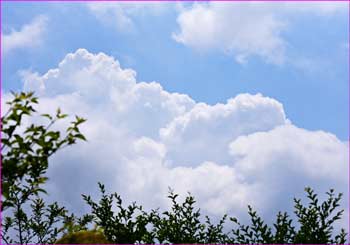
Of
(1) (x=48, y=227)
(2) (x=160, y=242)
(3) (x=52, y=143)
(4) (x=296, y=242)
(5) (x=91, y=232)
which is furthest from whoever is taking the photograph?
(1) (x=48, y=227)

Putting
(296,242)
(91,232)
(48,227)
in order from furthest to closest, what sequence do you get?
(48,227) < (296,242) < (91,232)

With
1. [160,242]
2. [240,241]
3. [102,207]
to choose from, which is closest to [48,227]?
[102,207]

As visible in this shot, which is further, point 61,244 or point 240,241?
point 240,241

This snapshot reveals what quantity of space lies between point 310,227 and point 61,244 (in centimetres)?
647

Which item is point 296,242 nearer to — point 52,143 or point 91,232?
point 91,232

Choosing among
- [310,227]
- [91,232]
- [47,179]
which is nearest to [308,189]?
[310,227]

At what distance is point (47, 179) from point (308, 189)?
7571 millimetres

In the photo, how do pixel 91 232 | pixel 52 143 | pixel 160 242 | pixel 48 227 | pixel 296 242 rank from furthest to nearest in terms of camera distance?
pixel 48 227
pixel 160 242
pixel 296 242
pixel 91 232
pixel 52 143

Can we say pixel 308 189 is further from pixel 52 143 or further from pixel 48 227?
pixel 48 227

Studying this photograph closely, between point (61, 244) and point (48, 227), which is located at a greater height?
point (48, 227)

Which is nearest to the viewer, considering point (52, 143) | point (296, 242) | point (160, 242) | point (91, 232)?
point (52, 143)

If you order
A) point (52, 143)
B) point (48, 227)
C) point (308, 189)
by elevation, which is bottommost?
point (52, 143)

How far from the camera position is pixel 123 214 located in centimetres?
1623

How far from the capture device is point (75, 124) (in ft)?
29.7
